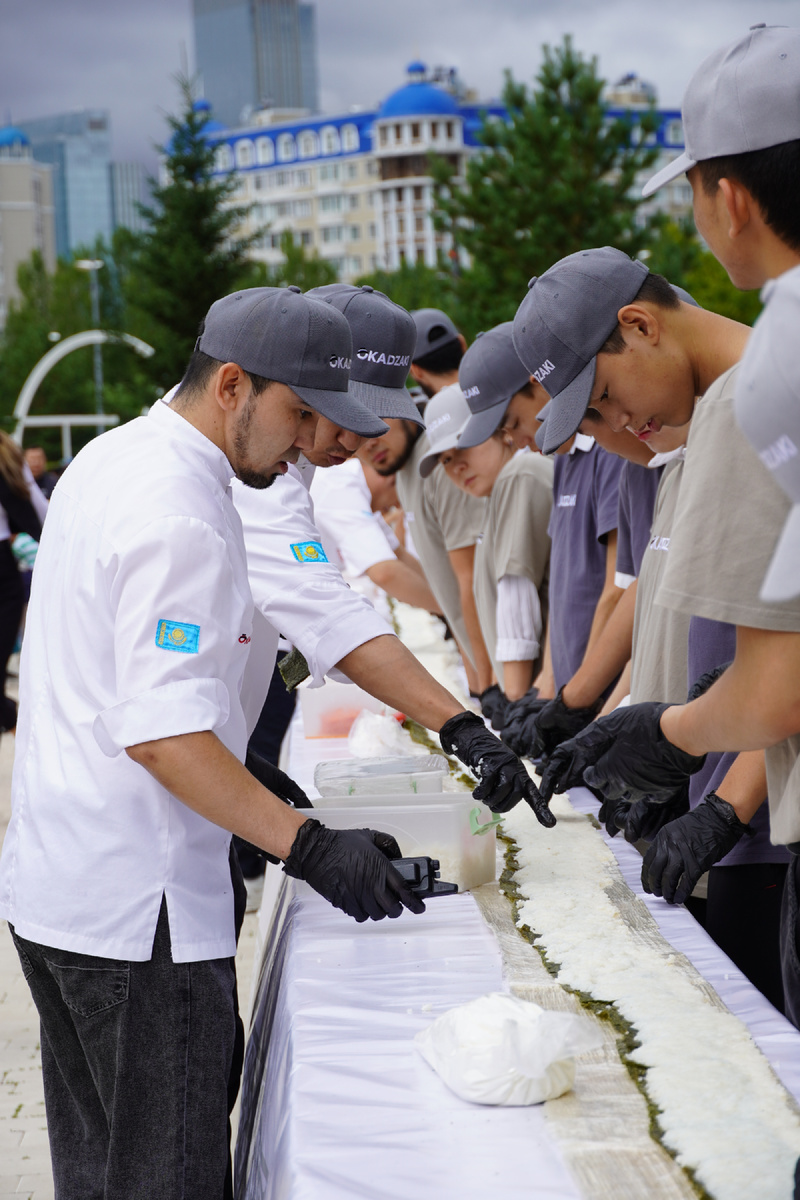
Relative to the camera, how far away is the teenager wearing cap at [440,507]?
168 inches

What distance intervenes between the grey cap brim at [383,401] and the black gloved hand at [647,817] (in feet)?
3.69

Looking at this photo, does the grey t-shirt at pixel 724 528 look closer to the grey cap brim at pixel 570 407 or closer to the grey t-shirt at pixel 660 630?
the grey cap brim at pixel 570 407

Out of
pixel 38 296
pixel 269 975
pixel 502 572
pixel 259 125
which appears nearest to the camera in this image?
pixel 269 975

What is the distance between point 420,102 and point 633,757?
72.1 meters

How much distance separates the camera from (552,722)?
9.74 ft

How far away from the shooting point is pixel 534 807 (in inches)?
84.1

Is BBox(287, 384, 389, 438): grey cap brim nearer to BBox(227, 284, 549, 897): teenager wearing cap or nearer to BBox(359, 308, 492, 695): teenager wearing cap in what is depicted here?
BBox(227, 284, 549, 897): teenager wearing cap

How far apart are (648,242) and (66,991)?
44.1 feet

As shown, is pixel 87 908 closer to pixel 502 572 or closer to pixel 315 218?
pixel 502 572

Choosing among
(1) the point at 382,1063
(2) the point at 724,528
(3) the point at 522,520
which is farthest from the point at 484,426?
(1) the point at 382,1063

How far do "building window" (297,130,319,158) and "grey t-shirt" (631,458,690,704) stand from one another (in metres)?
80.1

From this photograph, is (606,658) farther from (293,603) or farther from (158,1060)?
(158,1060)

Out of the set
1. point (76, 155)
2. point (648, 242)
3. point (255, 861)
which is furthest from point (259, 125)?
point (76, 155)

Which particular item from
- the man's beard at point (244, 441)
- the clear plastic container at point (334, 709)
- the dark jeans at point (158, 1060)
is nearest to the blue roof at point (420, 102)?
the clear plastic container at point (334, 709)
